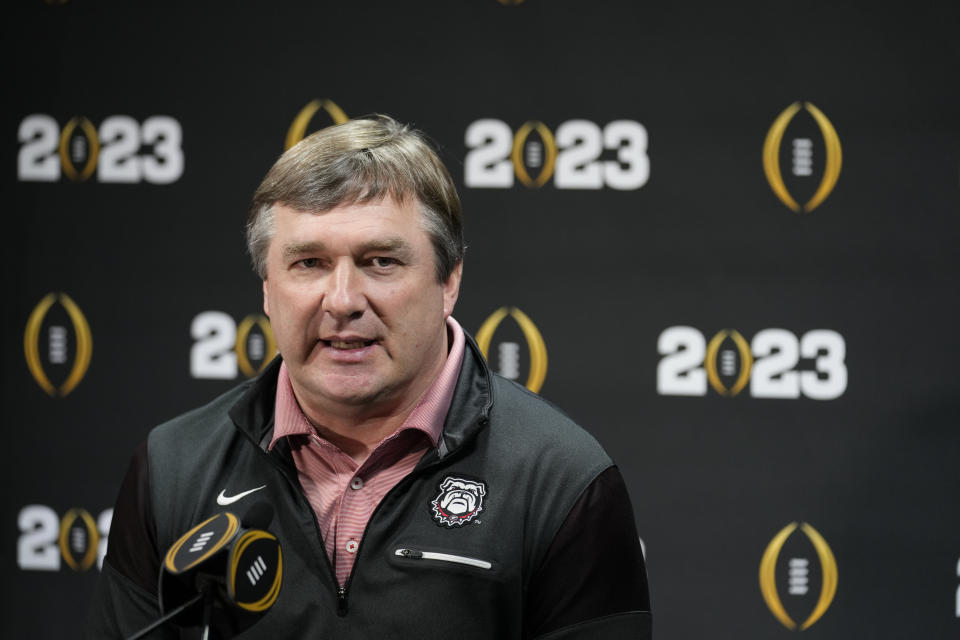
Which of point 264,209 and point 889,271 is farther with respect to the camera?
point 889,271

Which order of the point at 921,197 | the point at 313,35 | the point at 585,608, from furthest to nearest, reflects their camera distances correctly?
the point at 313,35
the point at 921,197
the point at 585,608

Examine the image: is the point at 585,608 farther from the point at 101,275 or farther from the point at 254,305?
the point at 101,275

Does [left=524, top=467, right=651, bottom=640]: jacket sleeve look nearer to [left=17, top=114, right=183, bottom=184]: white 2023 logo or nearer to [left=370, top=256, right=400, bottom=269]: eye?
[left=370, top=256, right=400, bottom=269]: eye

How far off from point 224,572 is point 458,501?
0.49 metres

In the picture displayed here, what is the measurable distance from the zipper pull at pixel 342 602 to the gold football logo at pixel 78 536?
162cm

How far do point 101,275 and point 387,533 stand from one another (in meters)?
1.64

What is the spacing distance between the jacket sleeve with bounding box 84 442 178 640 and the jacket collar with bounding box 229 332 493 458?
0.18m

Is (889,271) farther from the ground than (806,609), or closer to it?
farther from the ground

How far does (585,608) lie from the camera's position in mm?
1543

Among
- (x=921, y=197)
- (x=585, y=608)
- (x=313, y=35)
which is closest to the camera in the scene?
(x=585, y=608)

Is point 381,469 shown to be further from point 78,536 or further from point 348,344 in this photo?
point 78,536

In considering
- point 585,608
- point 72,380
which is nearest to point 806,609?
point 585,608

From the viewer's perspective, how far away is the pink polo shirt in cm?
158

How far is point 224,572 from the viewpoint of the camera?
3.77 ft
